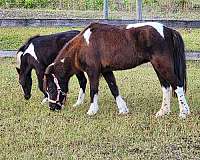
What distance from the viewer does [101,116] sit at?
27.5ft

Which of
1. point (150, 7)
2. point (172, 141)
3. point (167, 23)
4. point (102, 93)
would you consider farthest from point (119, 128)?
point (150, 7)

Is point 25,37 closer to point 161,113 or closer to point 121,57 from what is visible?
point 121,57

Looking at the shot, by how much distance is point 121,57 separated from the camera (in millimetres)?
8438

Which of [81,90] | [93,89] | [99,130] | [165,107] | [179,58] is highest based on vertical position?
[179,58]

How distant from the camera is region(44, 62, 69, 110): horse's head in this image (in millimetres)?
8898

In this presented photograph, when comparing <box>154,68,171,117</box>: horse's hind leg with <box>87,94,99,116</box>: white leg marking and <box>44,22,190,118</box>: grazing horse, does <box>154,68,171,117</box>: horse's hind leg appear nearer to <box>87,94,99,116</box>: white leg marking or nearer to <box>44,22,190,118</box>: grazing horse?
<box>44,22,190,118</box>: grazing horse

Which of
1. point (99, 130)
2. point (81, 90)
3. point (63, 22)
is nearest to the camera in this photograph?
point (99, 130)

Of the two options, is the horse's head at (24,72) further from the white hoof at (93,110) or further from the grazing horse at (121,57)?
the white hoof at (93,110)

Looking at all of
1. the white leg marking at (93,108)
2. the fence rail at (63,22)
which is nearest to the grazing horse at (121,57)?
the white leg marking at (93,108)

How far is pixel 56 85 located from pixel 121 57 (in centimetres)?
128

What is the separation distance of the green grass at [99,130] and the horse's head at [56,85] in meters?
0.19

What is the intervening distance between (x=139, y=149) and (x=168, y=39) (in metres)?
2.35

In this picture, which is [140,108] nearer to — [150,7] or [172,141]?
[172,141]

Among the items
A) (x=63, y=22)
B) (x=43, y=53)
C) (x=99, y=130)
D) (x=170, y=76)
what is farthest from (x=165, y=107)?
(x=63, y=22)
